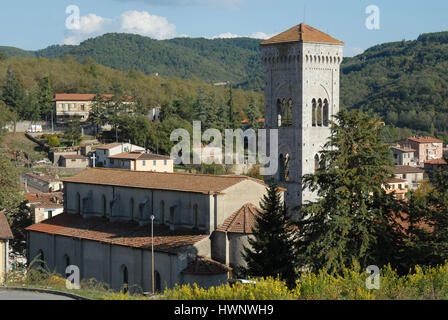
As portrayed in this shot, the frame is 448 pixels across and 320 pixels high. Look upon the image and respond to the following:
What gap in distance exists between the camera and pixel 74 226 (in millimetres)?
40625

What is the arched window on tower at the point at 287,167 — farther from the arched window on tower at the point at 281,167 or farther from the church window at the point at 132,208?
the church window at the point at 132,208

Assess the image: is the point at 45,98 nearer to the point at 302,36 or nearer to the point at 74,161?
the point at 74,161

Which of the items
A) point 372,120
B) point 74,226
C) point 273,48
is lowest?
point 74,226

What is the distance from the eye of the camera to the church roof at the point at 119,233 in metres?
33.6

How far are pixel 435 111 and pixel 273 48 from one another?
103m

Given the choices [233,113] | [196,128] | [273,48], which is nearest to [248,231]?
[273,48]

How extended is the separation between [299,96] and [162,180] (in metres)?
11.9

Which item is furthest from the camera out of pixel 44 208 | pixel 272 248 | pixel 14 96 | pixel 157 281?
pixel 14 96

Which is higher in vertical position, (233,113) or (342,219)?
Result: (233,113)

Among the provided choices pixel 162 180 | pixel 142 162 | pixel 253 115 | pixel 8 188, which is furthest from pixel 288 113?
pixel 253 115

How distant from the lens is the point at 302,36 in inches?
1748

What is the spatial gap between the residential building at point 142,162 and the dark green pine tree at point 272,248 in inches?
1593
